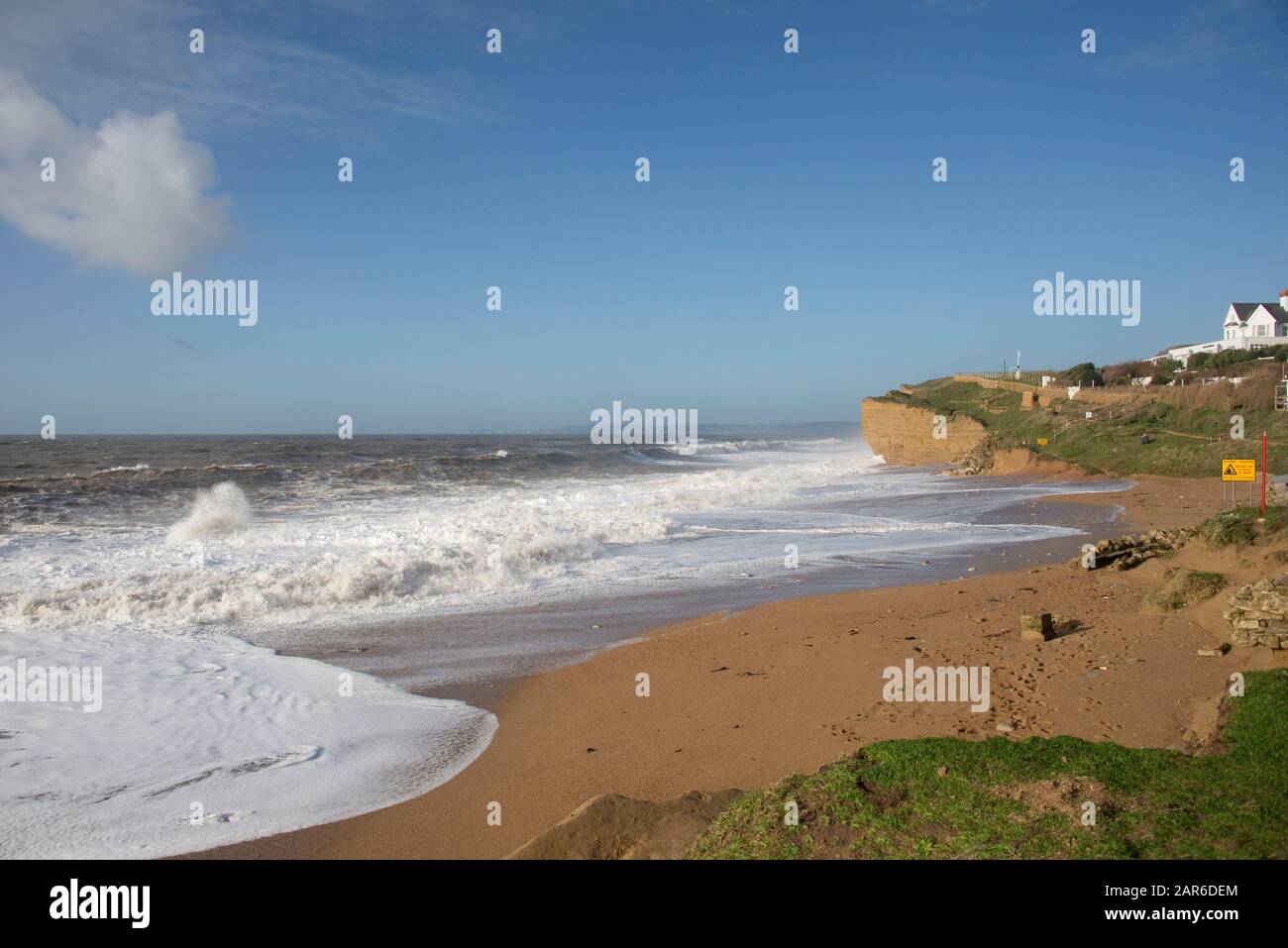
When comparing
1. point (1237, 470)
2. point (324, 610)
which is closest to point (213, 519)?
point (324, 610)

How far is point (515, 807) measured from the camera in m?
5.82

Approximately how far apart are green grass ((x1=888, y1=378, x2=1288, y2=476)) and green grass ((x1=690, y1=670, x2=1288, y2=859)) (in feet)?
75.3

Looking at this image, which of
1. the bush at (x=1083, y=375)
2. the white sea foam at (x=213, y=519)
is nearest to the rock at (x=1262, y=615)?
the white sea foam at (x=213, y=519)

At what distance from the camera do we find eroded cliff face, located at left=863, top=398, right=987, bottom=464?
4728cm

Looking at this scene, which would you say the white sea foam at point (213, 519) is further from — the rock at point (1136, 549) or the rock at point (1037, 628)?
the rock at point (1136, 549)

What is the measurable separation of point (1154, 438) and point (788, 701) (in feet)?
106

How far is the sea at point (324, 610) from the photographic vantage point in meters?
6.31

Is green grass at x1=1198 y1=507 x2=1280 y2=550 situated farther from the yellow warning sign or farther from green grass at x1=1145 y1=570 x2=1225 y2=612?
the yellow warning sign

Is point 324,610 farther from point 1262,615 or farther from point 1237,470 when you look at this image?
point 1237,470

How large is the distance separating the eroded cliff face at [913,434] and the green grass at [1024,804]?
39384 mm
